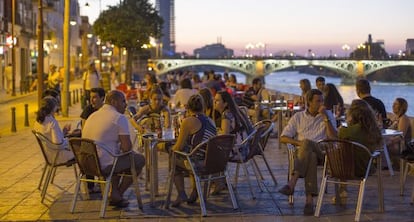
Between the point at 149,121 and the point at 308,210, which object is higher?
the point at 149,121

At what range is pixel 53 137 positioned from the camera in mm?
8984

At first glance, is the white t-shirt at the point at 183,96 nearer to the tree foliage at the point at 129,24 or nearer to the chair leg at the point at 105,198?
the chair leg at the point at 105,198

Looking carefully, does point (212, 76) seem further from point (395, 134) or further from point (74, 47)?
point (74, 47)

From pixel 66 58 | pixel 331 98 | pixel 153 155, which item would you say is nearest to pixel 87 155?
pixel 153 155

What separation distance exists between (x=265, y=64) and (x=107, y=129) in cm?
10604

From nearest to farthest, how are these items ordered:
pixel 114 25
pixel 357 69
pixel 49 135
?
pixel 49 135 → pixel 114 25 → pixel 357 69

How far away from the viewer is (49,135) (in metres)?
9.05

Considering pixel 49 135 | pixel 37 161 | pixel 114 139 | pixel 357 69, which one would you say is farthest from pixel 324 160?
pixel 357 69

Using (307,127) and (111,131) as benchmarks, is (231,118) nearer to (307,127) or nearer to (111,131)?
(307,127)

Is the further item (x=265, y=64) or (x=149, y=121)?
(x=265, y=64)

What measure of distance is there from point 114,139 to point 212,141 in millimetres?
1094

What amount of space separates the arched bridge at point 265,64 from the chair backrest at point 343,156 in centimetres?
9585

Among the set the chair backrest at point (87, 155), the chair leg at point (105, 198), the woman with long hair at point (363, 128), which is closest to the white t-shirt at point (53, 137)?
the chair backrest at point (87, 155)

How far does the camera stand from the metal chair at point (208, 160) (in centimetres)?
773
